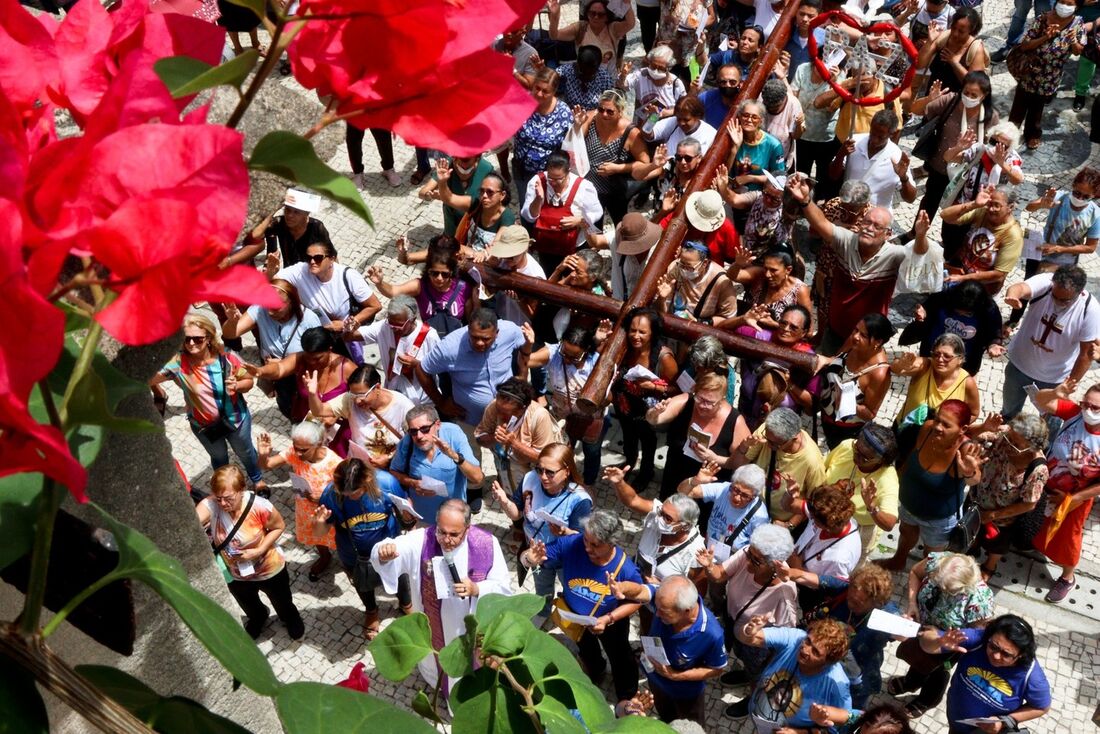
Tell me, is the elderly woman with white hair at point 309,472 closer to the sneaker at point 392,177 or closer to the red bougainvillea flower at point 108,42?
the sneaker at point 392,177

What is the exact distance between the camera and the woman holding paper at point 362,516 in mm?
6785

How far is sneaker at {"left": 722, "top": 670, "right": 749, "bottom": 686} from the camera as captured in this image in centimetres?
700

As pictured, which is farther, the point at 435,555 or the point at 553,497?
the point at 553,497

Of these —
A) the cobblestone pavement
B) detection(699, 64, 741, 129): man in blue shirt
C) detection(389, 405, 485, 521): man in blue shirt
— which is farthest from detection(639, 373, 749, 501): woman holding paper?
detection(699, 64, 741, 129): man in blue shirt

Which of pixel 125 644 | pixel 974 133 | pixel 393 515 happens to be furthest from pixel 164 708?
pixel 974 133

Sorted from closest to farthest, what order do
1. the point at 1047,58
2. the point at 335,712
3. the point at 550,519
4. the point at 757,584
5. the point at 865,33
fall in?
the point at 335,712 < the point at 757,584 < the point at 550,519 < the point at 865,33 < the point at 1047,58

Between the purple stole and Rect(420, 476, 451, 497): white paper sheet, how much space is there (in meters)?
0.54

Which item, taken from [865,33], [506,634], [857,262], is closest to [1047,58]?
[865,33]

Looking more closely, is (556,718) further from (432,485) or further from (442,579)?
(432,485)

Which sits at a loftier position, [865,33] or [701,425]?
[865,33]

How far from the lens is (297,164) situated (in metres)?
0.89

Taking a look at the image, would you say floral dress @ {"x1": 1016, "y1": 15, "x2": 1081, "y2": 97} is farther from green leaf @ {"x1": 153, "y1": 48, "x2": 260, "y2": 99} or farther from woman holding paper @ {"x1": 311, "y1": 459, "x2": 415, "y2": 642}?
green leaf @ {"x1": 153, "y1": 48, "x2": 260, "y2": 99}

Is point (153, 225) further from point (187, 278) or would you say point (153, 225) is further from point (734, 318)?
point (734, 318)

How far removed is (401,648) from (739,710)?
569 cm
